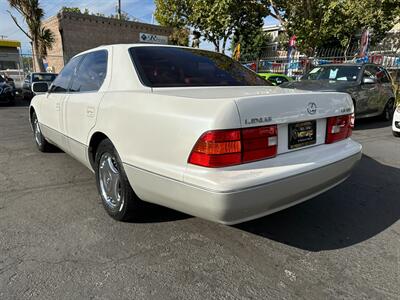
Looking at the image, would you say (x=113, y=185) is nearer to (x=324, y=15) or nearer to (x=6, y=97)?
(x=6, y=97)

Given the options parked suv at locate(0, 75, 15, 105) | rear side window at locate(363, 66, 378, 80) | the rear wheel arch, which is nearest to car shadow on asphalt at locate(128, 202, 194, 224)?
the rear wheel arch

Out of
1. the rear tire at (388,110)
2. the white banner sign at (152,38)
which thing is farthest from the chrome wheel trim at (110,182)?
the white banner sign at (152,38)

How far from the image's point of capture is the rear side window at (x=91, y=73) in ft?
10.2

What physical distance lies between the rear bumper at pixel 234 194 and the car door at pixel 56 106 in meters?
1.78

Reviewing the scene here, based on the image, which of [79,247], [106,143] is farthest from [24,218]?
[106,143]

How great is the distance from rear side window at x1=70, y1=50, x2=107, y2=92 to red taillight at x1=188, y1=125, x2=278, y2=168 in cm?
150

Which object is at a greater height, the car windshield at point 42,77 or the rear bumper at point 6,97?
the car windshield at point 42,77

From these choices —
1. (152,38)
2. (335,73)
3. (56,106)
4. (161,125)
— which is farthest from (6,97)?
(152,38)

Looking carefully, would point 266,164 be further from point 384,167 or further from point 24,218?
point 384,167

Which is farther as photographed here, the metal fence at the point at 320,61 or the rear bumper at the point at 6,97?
the metal fence at the point at 320,61

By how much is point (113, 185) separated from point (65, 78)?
1901 millimetres

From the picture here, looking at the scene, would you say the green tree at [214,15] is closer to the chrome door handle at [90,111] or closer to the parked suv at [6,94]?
the parked suv at [6,94]

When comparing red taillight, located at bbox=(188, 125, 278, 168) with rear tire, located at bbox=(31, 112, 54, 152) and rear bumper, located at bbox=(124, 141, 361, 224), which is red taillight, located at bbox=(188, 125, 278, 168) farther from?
rear tire, located at bbox=(31, 112, 54, 152)

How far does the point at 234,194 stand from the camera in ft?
6.51
